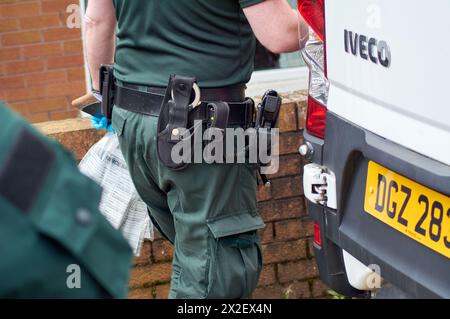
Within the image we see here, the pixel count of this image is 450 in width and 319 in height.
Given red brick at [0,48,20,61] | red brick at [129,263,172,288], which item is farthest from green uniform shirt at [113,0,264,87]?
red brick at [0,48,20,61]

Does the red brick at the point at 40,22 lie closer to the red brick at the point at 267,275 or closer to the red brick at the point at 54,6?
the red brick at the point at 54,6

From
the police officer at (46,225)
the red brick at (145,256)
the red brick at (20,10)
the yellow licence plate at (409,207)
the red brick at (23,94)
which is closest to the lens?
the police officer at (46,225)

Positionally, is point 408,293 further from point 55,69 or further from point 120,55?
point 55,69

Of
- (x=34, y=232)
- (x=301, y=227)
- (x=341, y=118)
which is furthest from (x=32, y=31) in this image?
(x=34, y=232)

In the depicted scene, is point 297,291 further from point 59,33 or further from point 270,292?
point 59,33

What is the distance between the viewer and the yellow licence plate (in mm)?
2561

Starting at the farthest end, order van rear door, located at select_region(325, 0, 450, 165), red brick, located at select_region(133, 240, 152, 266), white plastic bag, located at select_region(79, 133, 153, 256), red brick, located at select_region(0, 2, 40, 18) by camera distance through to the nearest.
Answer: red brick, located at select_region(0, 2, 40, 18) → red brick, located at select_region(133, 240, 152, 266) → white plastic bag, located at select_region(79, 133, 153, 256) → van rear door, located at select_region(325, 0, 450, 165)

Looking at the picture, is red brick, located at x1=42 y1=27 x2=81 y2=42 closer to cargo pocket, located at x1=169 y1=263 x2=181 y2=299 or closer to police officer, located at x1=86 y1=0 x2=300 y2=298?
police officer, located at x1=86 y1=0 x2=300 y2=298

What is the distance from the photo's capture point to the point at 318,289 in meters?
4.58

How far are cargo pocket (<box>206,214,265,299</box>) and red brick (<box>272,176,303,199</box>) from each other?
3.62ft

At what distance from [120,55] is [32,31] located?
6.96 feet

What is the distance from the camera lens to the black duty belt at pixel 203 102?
10.2ft

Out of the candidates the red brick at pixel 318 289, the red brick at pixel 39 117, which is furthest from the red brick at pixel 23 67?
the red brick at pixel 318 289

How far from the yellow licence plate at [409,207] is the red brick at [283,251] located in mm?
1515
